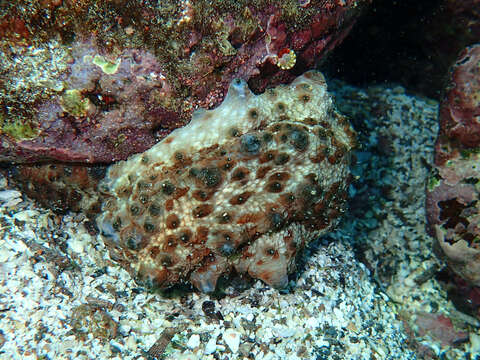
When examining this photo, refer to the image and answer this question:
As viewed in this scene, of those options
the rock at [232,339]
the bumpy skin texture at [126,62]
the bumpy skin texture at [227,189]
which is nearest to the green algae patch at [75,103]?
the bumpy skin texture at [126,62]

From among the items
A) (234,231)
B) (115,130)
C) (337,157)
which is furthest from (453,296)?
(115,130)

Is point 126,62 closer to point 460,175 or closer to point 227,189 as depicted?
point 227,189

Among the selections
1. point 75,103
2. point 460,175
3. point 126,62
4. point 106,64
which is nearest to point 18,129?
point 75,103

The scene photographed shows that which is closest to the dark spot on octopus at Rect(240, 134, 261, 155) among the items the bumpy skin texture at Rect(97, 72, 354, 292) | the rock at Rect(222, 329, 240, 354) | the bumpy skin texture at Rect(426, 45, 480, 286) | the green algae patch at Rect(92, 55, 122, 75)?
the bumpy skin texture at Rect(97, 72, 354, 292)

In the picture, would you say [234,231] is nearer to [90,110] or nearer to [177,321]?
[177,321]

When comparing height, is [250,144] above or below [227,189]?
above

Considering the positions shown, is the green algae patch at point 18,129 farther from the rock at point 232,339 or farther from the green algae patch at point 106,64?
the rock at point 232,339
